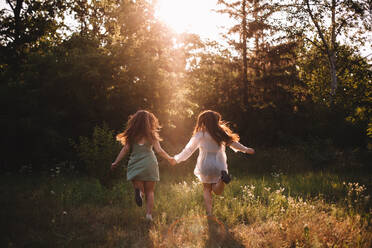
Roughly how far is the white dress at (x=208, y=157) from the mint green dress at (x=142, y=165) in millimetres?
538

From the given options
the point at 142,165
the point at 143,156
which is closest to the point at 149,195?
the point at 142,165

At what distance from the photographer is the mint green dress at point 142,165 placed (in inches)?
222

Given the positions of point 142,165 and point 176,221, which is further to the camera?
point 142,165

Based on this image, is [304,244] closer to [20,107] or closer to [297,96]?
[20,107]

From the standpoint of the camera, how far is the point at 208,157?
571 centimetres

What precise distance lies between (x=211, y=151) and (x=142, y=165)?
4.38 feet

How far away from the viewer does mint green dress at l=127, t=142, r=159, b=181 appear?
18.5ft

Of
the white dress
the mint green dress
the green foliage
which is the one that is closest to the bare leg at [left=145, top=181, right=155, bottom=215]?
the mint green dress

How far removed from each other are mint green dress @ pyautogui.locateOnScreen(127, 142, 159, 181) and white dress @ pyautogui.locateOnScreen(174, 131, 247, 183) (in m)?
0.54

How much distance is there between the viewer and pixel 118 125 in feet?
42.1

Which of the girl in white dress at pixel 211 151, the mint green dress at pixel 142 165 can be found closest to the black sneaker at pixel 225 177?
the girl in white dress at pixel 211 151

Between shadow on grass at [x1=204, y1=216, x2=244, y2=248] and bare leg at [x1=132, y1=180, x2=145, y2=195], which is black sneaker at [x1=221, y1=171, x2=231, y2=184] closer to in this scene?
shadow on grass at [x1=204, y1=216, x2=244, y2=248]

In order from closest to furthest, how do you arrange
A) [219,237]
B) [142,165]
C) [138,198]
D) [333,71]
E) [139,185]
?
[219,237] → [138,198] → [142,165] → [139,185] → [333,71]

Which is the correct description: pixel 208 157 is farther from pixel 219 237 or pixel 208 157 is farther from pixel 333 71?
pixel 333 71
